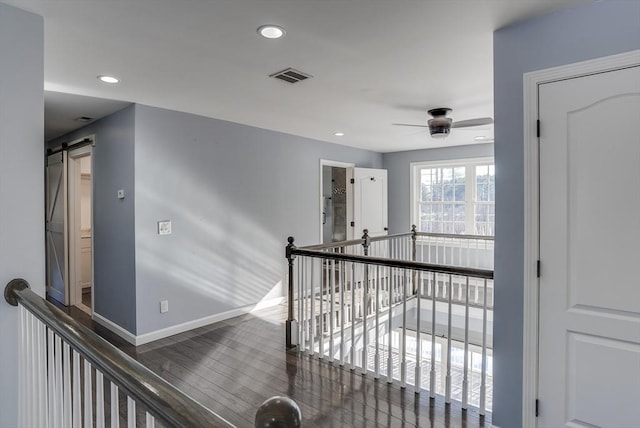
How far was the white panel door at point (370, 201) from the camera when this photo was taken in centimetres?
623

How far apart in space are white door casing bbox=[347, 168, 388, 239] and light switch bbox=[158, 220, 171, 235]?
125 inches

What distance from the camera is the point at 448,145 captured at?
6375mm

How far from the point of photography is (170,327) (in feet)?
13.0

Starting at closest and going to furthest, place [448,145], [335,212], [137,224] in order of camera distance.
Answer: [137,224]
[448,145]
[335,212]

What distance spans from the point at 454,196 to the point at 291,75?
4.58 metres

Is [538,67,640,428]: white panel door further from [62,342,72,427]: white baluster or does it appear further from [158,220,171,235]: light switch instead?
[158,220,171,235]: light switch

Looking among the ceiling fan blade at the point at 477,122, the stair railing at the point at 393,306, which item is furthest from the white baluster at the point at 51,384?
the ceiling fan blade at the point at 477,122

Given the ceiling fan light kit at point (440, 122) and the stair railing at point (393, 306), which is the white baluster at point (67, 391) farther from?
the ceiling fan light kit at point (440, 122)

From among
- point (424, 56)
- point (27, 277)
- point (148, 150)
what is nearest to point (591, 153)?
point (424, 56)

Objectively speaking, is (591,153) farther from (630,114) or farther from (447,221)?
(447,221)

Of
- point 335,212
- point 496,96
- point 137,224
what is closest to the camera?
point 496,96

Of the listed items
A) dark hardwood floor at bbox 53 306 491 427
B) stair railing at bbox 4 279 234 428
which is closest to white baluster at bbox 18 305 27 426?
stair railing at bbox 4 279 234 428

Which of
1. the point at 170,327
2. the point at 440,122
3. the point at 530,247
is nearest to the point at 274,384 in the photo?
the point at 170,327

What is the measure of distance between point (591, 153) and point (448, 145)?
15.3 feet
